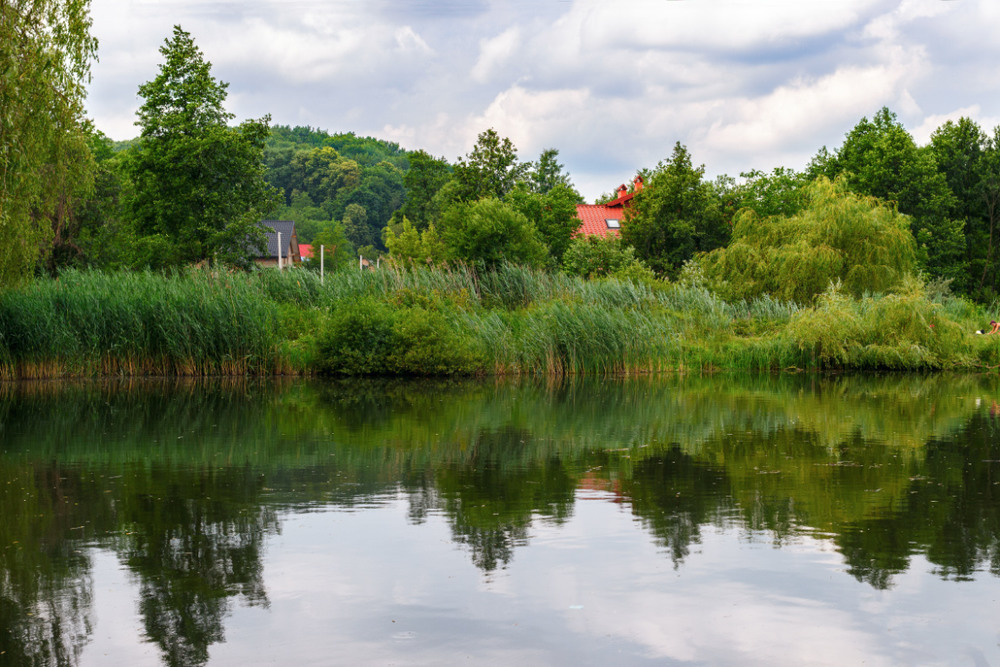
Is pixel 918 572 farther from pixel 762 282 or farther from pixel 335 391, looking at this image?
pixel 762 282

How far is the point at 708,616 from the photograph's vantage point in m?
5.57

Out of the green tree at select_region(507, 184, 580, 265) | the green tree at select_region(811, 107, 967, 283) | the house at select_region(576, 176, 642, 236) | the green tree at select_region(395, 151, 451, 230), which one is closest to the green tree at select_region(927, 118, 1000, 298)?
the green tree at select_region(811, 107, 967, 283)

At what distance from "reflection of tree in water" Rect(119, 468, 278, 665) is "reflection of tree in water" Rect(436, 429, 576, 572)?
5.02 ft

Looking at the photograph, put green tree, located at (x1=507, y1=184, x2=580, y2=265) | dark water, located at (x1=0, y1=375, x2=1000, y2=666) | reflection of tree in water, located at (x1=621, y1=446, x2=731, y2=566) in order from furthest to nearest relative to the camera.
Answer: green tree, located at (x1=507, y1=184, x2=580, y2=265) → reflection of tree in water, located at (x1=621, y1=446, x2=731, y2=566) → dark water, located at (x1=0, y1=375, x2=1000, y2=666)

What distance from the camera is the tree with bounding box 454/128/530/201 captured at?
3966 cm

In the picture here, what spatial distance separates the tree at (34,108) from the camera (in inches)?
745

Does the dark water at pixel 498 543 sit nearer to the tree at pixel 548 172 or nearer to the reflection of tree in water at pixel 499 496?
the reflection of tree in water at pixel 499 496

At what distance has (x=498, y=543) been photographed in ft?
23.7

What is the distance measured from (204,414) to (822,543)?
1118 centimetres

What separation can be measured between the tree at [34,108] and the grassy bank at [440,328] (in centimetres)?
235

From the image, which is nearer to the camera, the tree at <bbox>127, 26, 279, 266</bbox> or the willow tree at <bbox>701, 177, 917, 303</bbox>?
the tree at <bbox>127, 26, 279, 266</bbox>

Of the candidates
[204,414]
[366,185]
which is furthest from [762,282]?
[366,185]

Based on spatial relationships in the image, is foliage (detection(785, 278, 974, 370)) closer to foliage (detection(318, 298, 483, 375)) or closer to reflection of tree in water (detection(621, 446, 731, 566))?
foliage (detection(318, 298, 483, 375))

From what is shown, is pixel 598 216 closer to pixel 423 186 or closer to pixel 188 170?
pixel 423 186
